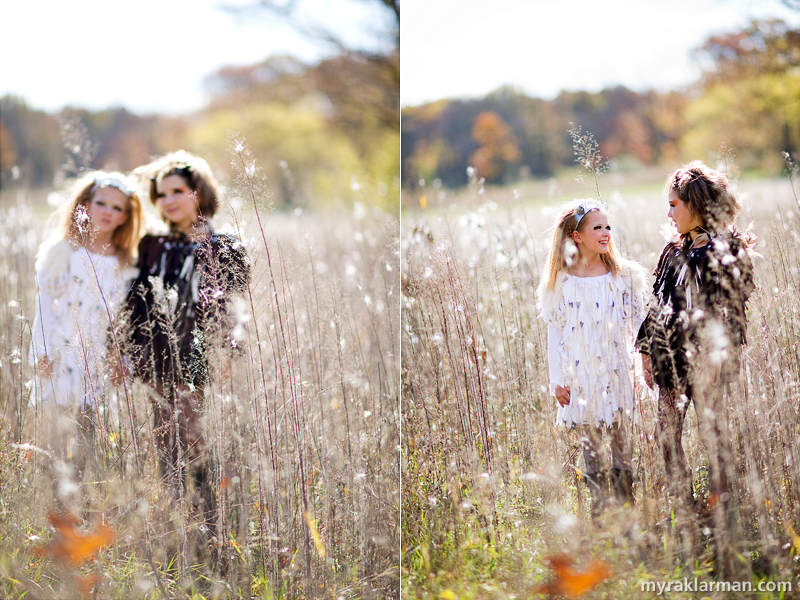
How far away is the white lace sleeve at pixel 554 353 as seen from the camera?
1.91 meters

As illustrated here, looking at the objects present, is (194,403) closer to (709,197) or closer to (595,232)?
(595,232)

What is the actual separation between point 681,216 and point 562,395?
0.68 metres

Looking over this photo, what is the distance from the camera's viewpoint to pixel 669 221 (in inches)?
73.3

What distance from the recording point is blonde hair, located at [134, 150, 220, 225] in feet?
7.35

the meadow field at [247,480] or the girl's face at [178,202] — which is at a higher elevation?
the girl's face at [178,202]

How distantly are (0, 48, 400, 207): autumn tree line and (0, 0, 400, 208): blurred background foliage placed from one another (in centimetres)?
2

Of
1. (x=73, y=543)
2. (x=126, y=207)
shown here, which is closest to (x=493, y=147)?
(x=126, y=207)

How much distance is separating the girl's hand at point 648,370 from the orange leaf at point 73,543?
1.81 meters

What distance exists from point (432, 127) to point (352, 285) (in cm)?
89

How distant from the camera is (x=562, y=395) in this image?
6.19 feet

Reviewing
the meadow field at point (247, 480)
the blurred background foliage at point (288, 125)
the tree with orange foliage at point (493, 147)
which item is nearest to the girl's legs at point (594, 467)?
the meadow field at point (247, 480)

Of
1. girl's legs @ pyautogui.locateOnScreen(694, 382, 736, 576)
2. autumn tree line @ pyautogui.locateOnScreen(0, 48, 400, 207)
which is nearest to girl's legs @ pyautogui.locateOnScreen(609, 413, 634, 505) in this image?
girl's legs @ pyautogui.locateOnScreen(694, 382, 736, 576)

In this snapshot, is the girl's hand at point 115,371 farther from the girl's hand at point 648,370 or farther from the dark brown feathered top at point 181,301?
the girl's hand at point 648,370

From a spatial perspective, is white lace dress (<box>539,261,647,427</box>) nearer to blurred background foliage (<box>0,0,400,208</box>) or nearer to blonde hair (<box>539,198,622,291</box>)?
blonde hair (<box>539,198,622,291</box>)
